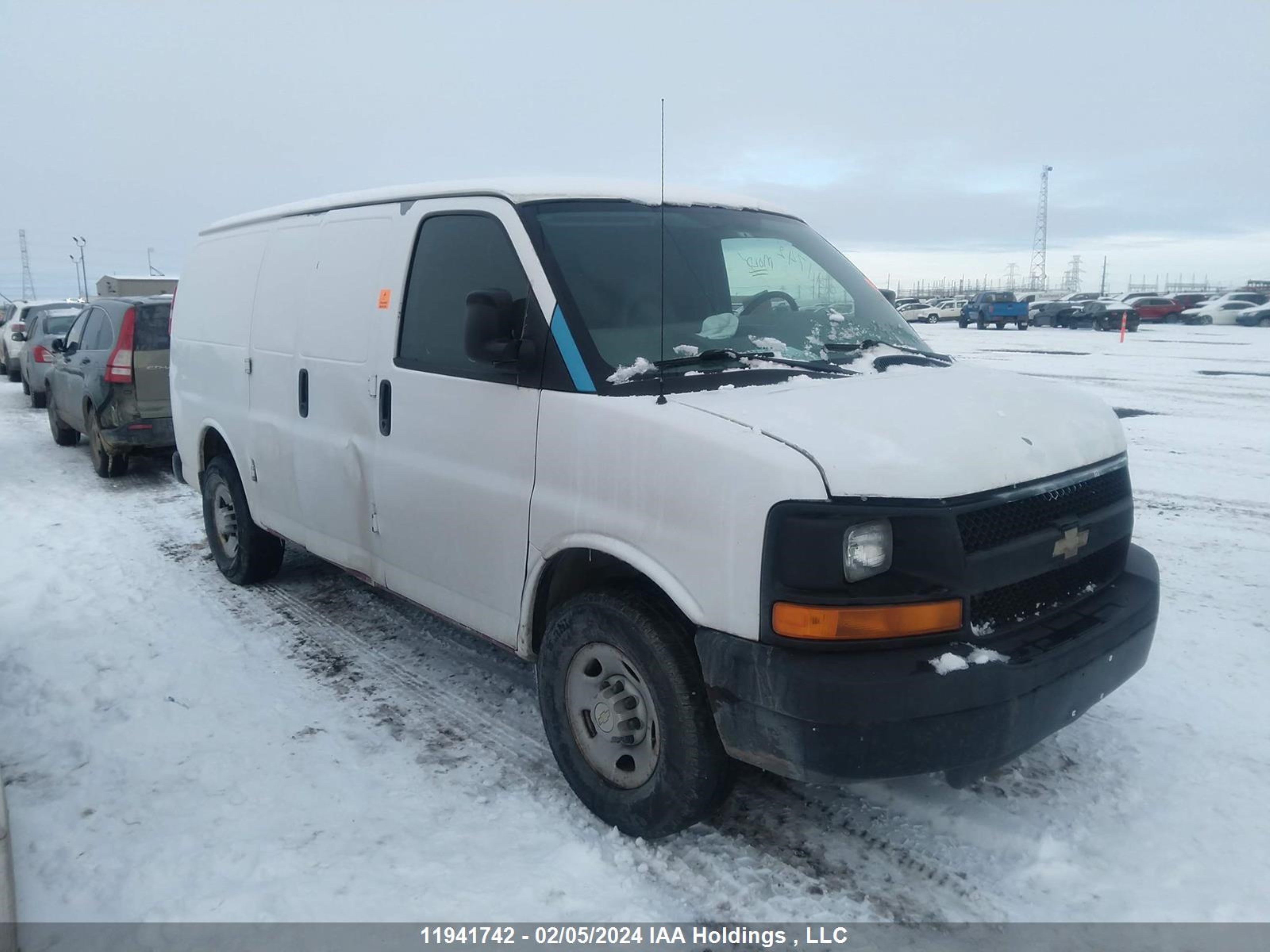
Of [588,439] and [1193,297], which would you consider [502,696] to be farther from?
[1193,297]

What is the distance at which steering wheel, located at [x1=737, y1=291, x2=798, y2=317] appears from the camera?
149 inches

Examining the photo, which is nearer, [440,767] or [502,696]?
[440,767]

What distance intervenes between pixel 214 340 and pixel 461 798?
3804 millimetres

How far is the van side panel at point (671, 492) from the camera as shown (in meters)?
2.66

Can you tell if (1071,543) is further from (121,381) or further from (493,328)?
(121,381)

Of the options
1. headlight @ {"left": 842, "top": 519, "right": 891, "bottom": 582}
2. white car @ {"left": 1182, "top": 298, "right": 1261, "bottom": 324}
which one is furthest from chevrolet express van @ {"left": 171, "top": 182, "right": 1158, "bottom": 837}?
white car @ {"left": 1182, "top": 298, "right": 1261, "bottom": 324}

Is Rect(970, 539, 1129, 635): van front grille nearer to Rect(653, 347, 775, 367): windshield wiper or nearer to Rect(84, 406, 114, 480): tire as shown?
Rect(653, 347, 775, 367): windshield wiper

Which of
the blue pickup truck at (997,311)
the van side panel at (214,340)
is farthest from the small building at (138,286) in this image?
the blue pickup truck at (997,311)

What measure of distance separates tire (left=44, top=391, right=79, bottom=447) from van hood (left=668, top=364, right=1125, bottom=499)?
446 inches

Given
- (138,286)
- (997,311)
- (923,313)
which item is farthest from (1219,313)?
(138,286)

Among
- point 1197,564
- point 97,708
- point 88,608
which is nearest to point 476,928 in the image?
point 97,708

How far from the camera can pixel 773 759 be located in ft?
8.96

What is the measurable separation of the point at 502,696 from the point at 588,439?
1.73 metres

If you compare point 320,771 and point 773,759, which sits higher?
point 773,759
